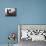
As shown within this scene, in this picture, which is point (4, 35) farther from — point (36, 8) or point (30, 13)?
point (36, 8)

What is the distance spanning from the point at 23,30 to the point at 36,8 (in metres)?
0.59

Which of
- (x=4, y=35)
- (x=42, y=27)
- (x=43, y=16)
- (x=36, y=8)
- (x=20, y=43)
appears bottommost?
(x=20, y=43)

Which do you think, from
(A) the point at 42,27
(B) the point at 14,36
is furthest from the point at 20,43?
(A) the point at 42,27

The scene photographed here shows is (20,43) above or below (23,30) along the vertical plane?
below

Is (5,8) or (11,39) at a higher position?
(5,8)

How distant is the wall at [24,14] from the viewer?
277 centimetres

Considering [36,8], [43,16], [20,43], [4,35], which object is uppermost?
[36,8]

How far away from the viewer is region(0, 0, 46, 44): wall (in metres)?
2.77

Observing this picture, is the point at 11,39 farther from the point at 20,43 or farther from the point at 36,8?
the point at 36,8

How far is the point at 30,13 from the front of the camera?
9.18ft

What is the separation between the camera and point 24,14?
279 cm

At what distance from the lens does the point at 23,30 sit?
2.71m

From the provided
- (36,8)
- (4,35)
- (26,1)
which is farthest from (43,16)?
(4,35)

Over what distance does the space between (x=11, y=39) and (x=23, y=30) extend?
0.34m
